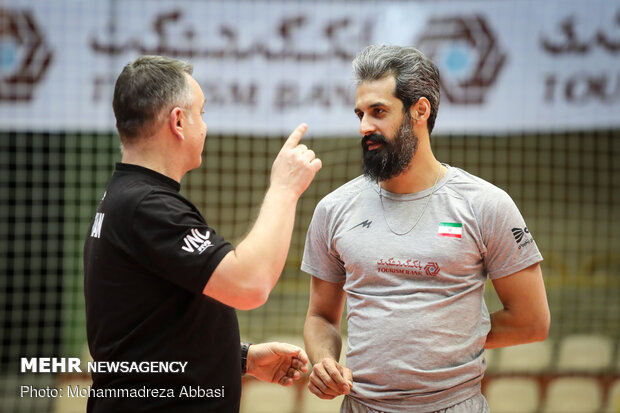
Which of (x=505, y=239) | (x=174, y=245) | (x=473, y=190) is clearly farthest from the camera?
(x=473, y=190)

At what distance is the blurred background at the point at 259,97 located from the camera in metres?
5.62

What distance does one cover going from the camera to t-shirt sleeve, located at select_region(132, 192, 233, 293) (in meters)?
2.02

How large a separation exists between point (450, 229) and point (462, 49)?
3865 millimetres

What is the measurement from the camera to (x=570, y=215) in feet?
33.2

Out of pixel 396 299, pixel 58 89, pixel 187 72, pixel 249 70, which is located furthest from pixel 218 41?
pixel 396 299

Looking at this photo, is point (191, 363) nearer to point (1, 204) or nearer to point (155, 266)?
point (155, 266)

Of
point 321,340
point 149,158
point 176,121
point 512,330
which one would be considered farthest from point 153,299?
point 512,330

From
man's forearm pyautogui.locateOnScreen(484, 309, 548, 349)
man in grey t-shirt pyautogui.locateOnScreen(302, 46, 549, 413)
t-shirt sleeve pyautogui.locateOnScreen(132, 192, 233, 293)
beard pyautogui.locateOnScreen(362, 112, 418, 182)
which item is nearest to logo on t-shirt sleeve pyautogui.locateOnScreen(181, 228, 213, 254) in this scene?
t-shirt sleeve pyautogui.locateOnScreen(132, 192, 233, 293)

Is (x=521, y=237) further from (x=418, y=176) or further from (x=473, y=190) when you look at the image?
(x=418, y=176)

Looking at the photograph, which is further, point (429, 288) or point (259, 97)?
point (259, 97)

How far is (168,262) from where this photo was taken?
2035 millimetres

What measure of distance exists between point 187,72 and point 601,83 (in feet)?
15.3

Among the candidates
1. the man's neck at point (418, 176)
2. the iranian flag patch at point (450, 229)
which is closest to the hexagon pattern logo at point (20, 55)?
the man's neck at point (418, 176)

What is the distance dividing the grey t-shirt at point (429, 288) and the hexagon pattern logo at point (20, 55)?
4074 mm
